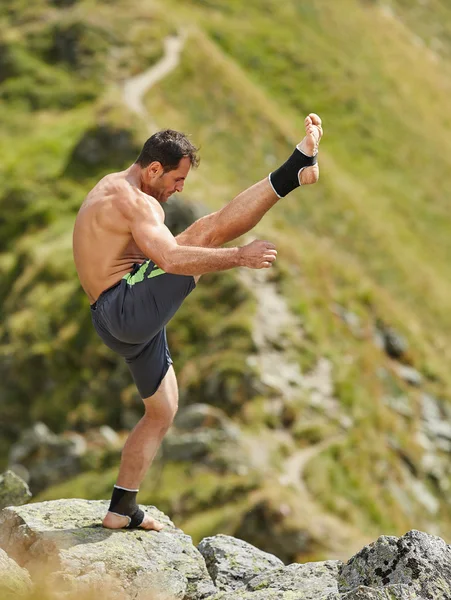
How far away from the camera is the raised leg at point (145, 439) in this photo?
8.09 metres

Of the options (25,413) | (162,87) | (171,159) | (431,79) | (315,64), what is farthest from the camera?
(431,79)

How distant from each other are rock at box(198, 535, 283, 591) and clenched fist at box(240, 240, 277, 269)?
10.1ft

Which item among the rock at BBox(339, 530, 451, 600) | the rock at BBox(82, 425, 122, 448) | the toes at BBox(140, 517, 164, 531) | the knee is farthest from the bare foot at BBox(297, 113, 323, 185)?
the rock at BBox(82, 425, 122, 448)

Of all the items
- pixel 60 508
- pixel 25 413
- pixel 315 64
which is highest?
pixel 60 508

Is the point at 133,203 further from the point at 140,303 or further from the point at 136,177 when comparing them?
the point at 140,303

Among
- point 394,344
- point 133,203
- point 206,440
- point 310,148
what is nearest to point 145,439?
point 133,203

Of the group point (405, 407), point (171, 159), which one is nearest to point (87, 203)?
point (171, 159)

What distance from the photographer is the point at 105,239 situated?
7.49 meters

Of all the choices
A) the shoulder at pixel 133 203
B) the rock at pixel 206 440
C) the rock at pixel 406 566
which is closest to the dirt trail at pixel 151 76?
the rock at pixel 206 440

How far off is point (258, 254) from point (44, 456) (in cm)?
1575

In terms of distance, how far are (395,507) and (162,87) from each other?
111 ft

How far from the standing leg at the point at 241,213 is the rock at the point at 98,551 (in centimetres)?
267

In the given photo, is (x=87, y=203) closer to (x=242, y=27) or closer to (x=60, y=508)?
(x=60, y=508)

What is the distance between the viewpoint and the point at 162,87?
4797 centimetres
